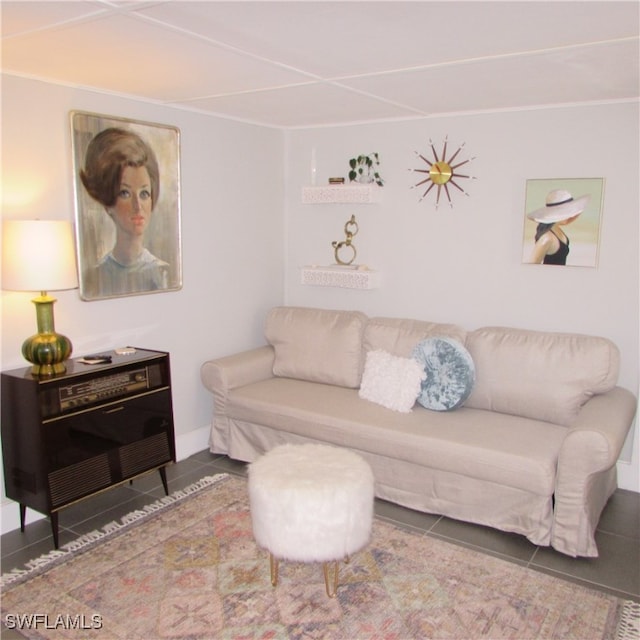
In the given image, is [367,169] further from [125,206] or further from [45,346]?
[45,346]

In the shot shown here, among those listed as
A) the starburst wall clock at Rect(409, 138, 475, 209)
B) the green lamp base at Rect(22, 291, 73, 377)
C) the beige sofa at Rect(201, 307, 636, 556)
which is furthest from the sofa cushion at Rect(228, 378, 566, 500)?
the starburst wall clock at Rect(409, 138, 475, 209)

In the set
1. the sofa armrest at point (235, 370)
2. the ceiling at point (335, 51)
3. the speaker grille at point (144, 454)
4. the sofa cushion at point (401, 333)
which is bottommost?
the speaker grille at point (144, 454)

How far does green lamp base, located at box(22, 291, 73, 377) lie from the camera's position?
2922 millimetres

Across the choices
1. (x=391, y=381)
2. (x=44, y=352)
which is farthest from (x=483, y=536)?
(x=44, y=352)

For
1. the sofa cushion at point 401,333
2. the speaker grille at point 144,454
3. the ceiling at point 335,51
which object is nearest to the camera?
the ceiling at point 335,51

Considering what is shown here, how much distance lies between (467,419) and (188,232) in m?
2.11

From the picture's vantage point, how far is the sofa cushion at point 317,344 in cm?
401

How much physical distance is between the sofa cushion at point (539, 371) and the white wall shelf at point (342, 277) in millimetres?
932

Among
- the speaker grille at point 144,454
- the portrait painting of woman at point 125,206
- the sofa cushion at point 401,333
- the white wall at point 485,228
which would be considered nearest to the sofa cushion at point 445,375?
the sofa cushion at point 401,333

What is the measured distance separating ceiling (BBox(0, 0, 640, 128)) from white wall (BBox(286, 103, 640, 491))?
0.78 feet

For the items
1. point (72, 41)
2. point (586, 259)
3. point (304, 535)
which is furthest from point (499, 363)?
point (72, 41)

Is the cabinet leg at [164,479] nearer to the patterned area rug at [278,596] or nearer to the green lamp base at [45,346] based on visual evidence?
the patterned area rug at [278,596]

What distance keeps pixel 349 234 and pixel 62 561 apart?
2.78 metres

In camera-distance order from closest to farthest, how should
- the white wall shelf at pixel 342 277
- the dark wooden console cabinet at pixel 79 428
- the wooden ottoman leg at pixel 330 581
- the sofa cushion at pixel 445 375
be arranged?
the wooden ottoman leg at pixel 330 581 < the dark wooden console cabinet at pixel 79 428 < the sofa cushion at pixel 445 375 < the white wall shelf at pixel 342 277
